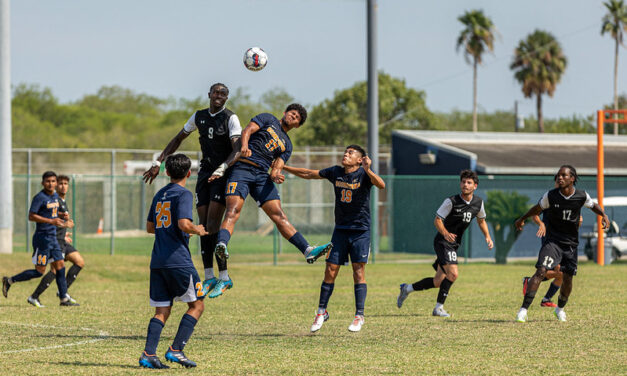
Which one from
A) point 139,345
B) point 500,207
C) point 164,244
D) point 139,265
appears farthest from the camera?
point 500,207

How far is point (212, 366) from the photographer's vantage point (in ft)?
29.1

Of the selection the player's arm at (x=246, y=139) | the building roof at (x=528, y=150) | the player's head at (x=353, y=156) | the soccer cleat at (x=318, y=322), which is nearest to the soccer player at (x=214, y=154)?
the player's arm at (x=246, y=139)

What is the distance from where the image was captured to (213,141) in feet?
36.3

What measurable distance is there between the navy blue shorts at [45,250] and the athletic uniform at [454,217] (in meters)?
6.31

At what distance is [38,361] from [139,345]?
148cm

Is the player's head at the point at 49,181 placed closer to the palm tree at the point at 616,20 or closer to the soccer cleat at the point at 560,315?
the soccer cleat at the point at 560,315

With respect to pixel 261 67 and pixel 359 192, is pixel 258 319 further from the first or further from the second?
pixel 261 67

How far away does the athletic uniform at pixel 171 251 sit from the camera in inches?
339

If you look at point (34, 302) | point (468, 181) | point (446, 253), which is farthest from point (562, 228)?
point (34, 302)

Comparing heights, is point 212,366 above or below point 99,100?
below

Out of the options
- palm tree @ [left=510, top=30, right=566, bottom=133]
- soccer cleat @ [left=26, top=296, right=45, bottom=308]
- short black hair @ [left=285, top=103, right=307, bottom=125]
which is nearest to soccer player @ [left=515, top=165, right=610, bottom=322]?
short black hair @ [left=285, top=103, right=307, bottom=125]

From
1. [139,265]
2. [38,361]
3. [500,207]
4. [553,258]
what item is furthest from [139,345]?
[500,207]

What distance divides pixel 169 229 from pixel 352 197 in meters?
3.42

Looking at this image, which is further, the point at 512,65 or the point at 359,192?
the point at 512,65
